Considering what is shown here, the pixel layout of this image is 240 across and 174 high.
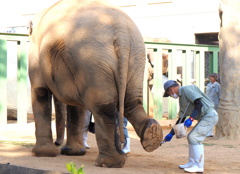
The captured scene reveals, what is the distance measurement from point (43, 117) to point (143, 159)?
158cm

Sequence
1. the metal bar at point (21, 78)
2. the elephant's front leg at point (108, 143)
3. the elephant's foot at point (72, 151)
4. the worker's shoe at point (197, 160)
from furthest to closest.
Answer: the metal bar at point (21, 78)
the elephant's foot at point (72, 151)
the worker's shoe at point (197, 160)
the elephant's front leg at point (108, 143)

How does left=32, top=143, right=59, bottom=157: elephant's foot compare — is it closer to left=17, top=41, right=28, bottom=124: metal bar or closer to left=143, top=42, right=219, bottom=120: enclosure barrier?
left=17, top=41, right=28, bottom=124: metal bar

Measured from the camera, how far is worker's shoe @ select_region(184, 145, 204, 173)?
6.71 m

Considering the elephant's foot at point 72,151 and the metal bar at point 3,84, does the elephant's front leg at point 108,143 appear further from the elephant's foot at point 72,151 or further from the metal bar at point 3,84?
the metal bar at point 3,84

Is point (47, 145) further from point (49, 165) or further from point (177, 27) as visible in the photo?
point (177, 27)

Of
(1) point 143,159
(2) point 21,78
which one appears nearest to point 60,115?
(1) point 143,159

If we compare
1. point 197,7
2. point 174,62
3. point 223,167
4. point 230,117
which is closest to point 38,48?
point 223,167

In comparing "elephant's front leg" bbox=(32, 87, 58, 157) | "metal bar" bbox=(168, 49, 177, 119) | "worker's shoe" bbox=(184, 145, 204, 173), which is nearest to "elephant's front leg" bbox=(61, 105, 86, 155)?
"elephant's front leg" bbox=(32, 87, 58, 157)

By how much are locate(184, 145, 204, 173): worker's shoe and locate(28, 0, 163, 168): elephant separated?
58cm

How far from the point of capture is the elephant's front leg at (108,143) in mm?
6582

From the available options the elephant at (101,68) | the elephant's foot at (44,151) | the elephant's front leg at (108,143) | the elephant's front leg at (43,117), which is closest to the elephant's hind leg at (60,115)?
the elephant's front leg at (43,117)

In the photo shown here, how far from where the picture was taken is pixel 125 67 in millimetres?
6516

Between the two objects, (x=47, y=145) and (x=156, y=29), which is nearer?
(x=47, y=145)

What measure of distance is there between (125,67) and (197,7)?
14.8 meters
